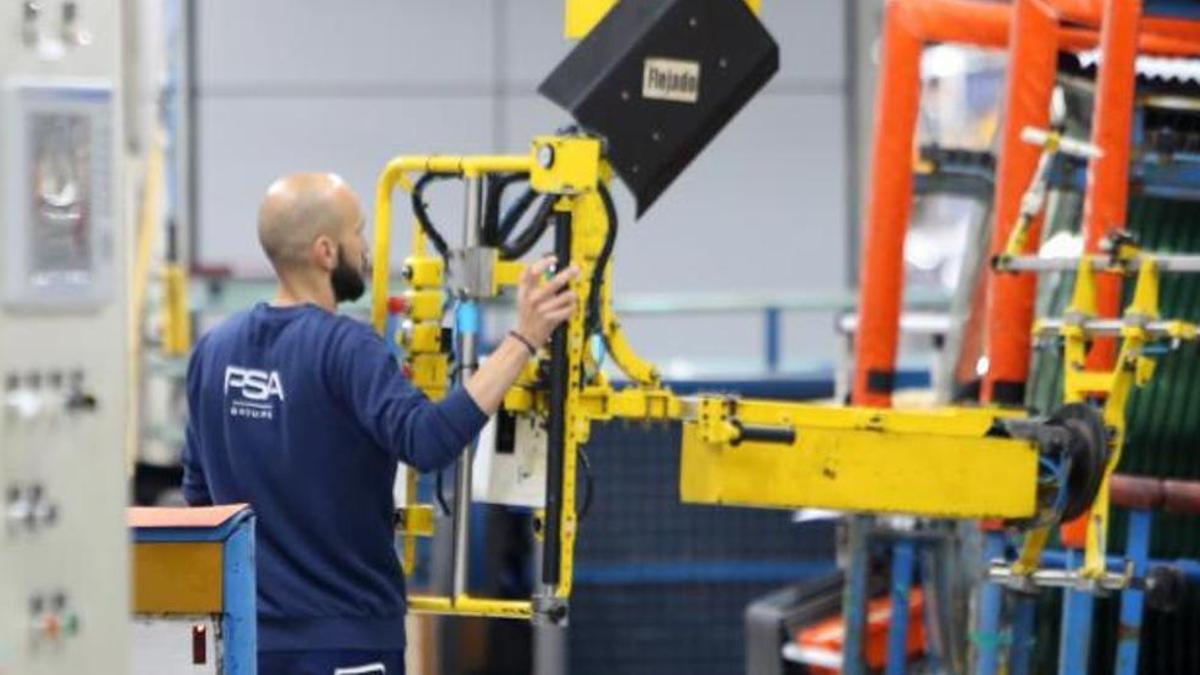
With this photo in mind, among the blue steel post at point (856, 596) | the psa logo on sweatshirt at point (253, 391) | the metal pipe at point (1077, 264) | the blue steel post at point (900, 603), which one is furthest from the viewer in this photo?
the blue steel post at point (856, 596)

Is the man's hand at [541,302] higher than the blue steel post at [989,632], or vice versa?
the man's hand at [541,302]

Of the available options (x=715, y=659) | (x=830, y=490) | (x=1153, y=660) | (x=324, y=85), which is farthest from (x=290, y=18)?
(x=830, y=490)

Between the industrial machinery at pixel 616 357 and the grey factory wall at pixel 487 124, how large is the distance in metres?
14.4

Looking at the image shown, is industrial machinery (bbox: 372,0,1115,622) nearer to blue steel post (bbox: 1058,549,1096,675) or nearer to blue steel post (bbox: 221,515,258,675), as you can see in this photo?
blue steel post (bbox: 1058,549,1096,675)

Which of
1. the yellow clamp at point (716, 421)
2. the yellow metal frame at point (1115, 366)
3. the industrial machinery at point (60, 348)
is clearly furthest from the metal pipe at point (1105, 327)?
the industrial machinery at point (60, 348)

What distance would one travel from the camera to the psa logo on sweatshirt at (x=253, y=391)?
6359 mm

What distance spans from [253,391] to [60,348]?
2.70 metres

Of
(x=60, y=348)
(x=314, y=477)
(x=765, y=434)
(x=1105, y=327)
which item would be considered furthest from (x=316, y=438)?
(x=60, y=348)

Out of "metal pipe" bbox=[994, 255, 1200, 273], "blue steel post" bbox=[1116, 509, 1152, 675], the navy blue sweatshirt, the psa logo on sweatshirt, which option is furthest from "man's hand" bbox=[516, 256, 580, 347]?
"blue steel post" bbox=[1116, 509, 1152, 675]

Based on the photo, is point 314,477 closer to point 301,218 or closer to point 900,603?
Answer: point 301,218

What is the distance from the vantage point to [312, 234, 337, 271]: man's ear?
642cm

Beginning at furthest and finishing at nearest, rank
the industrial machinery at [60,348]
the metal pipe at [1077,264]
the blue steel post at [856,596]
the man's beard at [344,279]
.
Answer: the blue steel post at [856,596] → the metal pipe at [1077,264] → the man's beard at [344,279] → the industrial machinery at [60,348]

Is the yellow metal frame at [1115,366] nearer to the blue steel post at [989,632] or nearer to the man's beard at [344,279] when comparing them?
the blue steel post at [989,632]

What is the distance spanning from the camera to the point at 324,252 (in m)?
6.43
